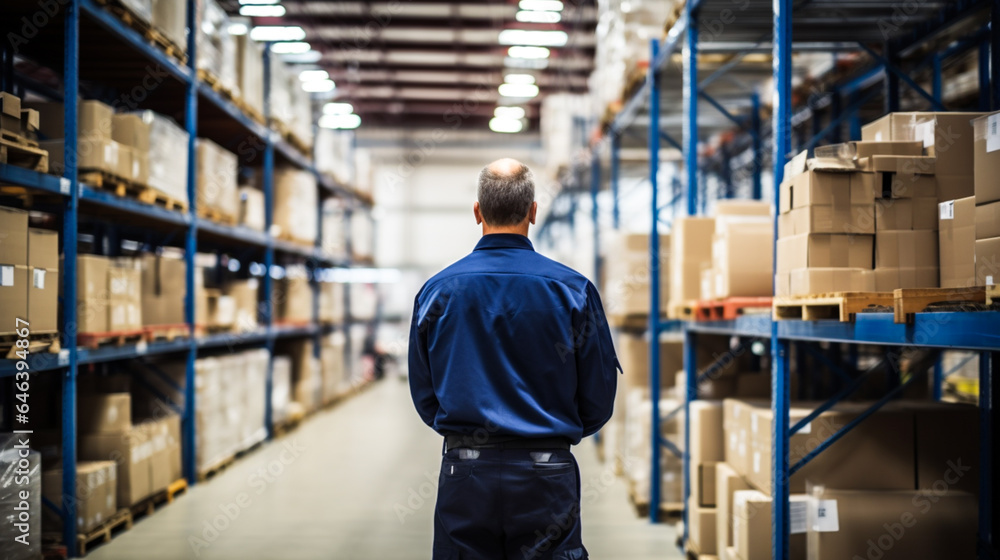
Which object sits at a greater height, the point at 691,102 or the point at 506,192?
the point at 691,102

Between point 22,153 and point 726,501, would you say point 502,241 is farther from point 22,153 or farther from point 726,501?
point 22,153

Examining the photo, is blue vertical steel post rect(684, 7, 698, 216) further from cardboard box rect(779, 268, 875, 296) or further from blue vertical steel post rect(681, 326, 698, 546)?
cardboard box rect(779, 268, 875, 296)

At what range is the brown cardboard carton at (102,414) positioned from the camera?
6.07 m

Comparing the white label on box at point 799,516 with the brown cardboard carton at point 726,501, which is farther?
the brown cardboard carton at point 726,501

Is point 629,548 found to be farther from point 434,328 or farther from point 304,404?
point 304,404

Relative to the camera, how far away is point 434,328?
2.51 metres

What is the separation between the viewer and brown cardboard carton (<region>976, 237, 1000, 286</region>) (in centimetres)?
266

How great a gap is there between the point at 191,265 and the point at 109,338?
1.73 meters

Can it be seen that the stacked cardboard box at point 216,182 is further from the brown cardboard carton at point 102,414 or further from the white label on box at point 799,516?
the white label on box at point 799,516

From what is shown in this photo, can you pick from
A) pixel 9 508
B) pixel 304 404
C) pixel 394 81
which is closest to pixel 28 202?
pixel 9 508

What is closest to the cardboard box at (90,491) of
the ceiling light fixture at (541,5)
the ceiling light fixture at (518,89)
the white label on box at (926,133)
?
the white label on box at (926,133)

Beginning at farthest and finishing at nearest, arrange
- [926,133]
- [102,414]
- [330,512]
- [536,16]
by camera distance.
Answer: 1. [536,16]
2. [330,512]
3. [102,414]
4. [926,133]

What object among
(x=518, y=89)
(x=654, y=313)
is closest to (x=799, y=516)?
Answer: (x=654, y=313)

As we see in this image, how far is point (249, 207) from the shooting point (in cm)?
941
